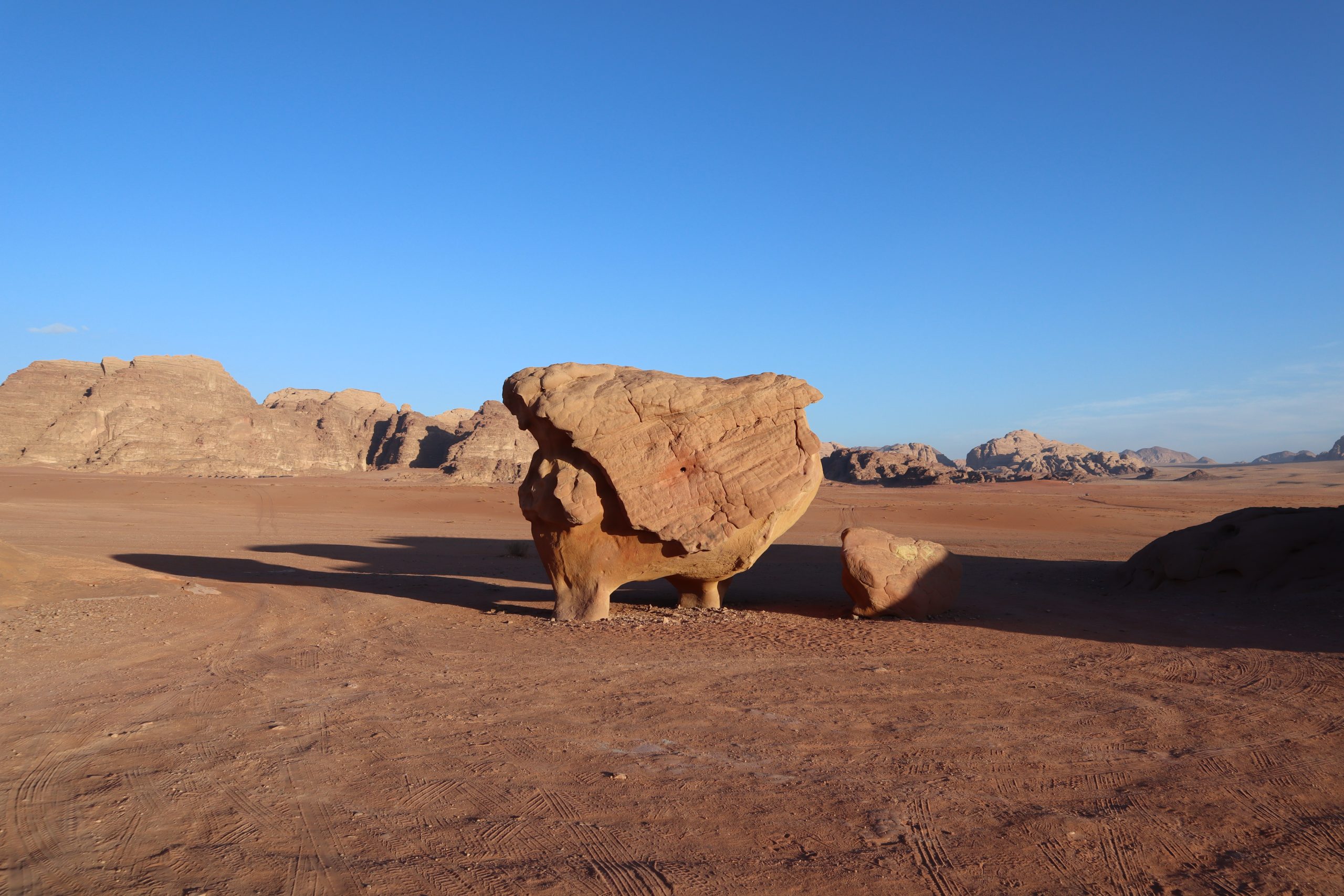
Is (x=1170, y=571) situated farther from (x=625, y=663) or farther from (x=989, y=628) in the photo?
(x=625, y=663)

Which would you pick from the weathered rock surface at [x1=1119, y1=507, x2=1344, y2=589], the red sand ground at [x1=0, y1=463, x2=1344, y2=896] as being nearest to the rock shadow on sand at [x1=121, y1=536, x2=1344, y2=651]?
the red sand ground at [x1=0, y1=463, x2=1344, y2=896]

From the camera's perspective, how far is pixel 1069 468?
9925 centimetres

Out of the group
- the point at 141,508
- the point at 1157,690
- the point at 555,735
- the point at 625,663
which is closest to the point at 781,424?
the point at 625,663

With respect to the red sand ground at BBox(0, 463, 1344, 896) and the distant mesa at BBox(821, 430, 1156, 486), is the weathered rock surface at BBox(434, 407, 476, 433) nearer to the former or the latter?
the distant mesa at BBox(821, 430, 1156, 486)

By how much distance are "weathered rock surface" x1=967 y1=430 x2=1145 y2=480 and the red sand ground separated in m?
77.2

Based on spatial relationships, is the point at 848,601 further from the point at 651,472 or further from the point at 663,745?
the point at 663,745

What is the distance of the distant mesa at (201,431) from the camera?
6306 cm

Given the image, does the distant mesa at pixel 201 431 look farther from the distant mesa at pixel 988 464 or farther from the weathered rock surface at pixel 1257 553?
the weathered rock surface at pixel 1257 553

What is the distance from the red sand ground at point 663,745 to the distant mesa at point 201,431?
179 feet

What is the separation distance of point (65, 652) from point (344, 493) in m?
35.8

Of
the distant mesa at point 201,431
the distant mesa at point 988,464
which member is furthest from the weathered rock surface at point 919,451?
the distant mesa at point 201,431

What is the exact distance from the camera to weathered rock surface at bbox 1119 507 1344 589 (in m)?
12.5

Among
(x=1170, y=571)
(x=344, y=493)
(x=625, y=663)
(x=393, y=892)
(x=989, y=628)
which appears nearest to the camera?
(x=393, y=892)

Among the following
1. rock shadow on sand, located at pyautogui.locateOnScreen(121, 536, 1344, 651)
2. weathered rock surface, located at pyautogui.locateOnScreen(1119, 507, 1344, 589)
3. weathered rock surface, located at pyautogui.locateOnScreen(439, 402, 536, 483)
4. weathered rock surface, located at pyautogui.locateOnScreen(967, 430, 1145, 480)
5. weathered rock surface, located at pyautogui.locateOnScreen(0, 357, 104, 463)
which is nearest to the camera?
rock shadow on sand, located at pyautogui.locateOnScreen(121, 536, 1344, 651)
